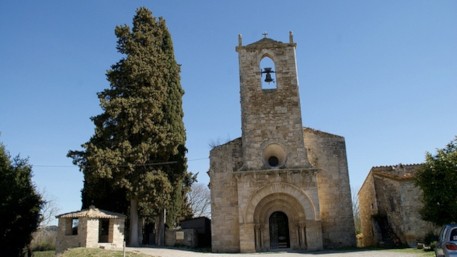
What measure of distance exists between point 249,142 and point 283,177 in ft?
8.99

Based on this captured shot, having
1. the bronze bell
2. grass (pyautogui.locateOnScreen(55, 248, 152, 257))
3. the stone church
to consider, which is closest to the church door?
the stone church

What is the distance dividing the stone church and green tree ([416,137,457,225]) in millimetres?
5915

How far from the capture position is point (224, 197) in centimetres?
2238

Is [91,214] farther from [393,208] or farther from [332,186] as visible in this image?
[393,208]

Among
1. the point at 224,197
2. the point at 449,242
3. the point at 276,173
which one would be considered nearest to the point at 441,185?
the point at 449,242

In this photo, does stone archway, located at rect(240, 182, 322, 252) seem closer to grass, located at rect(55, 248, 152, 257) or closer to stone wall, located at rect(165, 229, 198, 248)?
stone wall, located at rect(165, 229, 198, 248)

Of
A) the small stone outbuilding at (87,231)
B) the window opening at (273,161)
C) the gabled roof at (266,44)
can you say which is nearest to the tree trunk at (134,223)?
the small stone outbuilding at (87,231)

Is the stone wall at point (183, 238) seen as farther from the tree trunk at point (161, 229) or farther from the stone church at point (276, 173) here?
the stone church at point (276, 173)

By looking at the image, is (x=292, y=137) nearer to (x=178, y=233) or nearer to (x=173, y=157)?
(x=173, y=157)

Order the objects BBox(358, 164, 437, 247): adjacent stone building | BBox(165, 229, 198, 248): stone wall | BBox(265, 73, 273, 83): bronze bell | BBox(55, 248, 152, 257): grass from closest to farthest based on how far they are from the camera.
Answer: BBox(55, 248, 152, 257): grass, BBox(358, 164, 437, 247): adjacent stone building, BBox(265, 73, 273, 83): bronze bell, BBox(165, 229, 198, 248): stone wall

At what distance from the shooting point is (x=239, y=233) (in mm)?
21281

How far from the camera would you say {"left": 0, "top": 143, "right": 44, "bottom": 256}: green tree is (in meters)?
21.8

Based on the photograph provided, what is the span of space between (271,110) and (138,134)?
306 inches

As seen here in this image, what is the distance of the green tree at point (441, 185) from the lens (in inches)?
612
